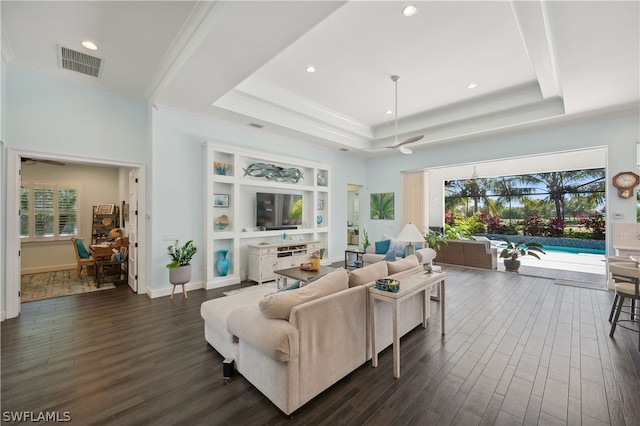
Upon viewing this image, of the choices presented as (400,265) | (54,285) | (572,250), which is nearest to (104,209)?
(54,285)

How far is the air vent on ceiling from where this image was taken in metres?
3.46

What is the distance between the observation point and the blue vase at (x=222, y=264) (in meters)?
5.11

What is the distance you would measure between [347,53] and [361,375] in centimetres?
400

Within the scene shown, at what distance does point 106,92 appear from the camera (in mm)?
4344

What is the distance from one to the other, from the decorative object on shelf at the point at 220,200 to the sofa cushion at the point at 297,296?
3582 mm

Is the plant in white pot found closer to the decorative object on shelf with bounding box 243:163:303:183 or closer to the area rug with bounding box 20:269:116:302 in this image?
the area rug with bounding box 20:269:116:302

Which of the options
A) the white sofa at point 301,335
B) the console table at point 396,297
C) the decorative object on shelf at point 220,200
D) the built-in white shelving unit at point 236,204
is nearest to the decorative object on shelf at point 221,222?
the built-in white shelving unit at point 236,204

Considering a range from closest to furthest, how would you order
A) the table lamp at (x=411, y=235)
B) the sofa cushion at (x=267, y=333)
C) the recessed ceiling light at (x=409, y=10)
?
the sofa cushion at (x=267, y=333), the recessed ceiling light at (x=409, y=10), the table lamp at (x=411, y=235)

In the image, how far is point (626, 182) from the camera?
4789 mm

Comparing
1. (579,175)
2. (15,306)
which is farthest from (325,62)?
(579,175)

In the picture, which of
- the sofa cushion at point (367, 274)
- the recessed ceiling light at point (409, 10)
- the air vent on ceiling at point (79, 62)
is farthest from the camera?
the air vent on ceiling at point (79, 62)

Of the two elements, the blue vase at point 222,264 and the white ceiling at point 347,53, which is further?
the blue vase at point 222,264

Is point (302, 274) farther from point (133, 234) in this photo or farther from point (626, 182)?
point (626, 182)

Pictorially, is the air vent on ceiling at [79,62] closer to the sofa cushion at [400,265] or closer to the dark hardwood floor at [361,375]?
the dark hardwood floor at [361,375]
